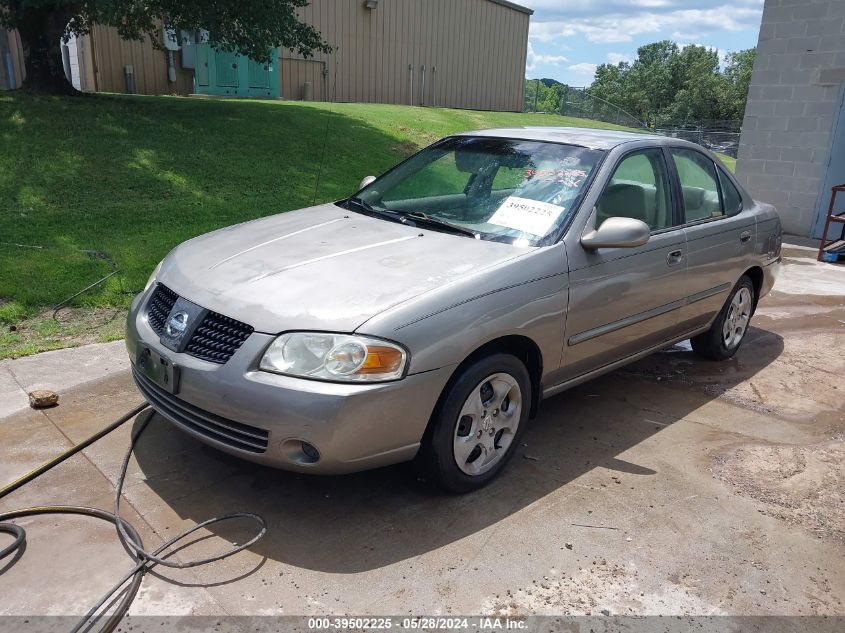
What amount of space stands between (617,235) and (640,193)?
2.56 ft

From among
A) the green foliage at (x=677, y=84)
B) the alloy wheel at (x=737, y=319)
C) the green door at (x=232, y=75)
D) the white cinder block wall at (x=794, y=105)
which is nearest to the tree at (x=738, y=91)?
the green foliage at (x=677, y=84)

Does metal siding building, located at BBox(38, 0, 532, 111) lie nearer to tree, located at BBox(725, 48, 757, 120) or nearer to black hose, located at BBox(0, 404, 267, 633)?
black hose, located at BBox(0, 404, 267, 633)

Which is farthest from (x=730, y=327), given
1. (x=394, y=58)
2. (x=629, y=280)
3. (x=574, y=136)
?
(x=394, y=58)

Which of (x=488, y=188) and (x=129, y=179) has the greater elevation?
(x=488, y=188)

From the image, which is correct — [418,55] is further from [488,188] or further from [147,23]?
[488,188]


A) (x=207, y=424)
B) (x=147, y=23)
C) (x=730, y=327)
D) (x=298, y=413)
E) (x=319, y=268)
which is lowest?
(x=730, y=327)

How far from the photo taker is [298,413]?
2895 mm

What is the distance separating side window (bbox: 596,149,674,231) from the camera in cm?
412

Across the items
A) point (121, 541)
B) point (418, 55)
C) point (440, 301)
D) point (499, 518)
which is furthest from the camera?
point (418, 55)

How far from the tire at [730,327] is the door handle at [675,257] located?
992mm

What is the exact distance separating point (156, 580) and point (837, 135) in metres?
10.8

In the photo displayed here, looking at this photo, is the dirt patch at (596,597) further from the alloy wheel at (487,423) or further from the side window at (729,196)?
the side window at (729,196)

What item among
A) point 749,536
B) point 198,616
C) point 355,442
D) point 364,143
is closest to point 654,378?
point 749,536

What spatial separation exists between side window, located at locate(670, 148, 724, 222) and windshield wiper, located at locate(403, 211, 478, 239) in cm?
167
